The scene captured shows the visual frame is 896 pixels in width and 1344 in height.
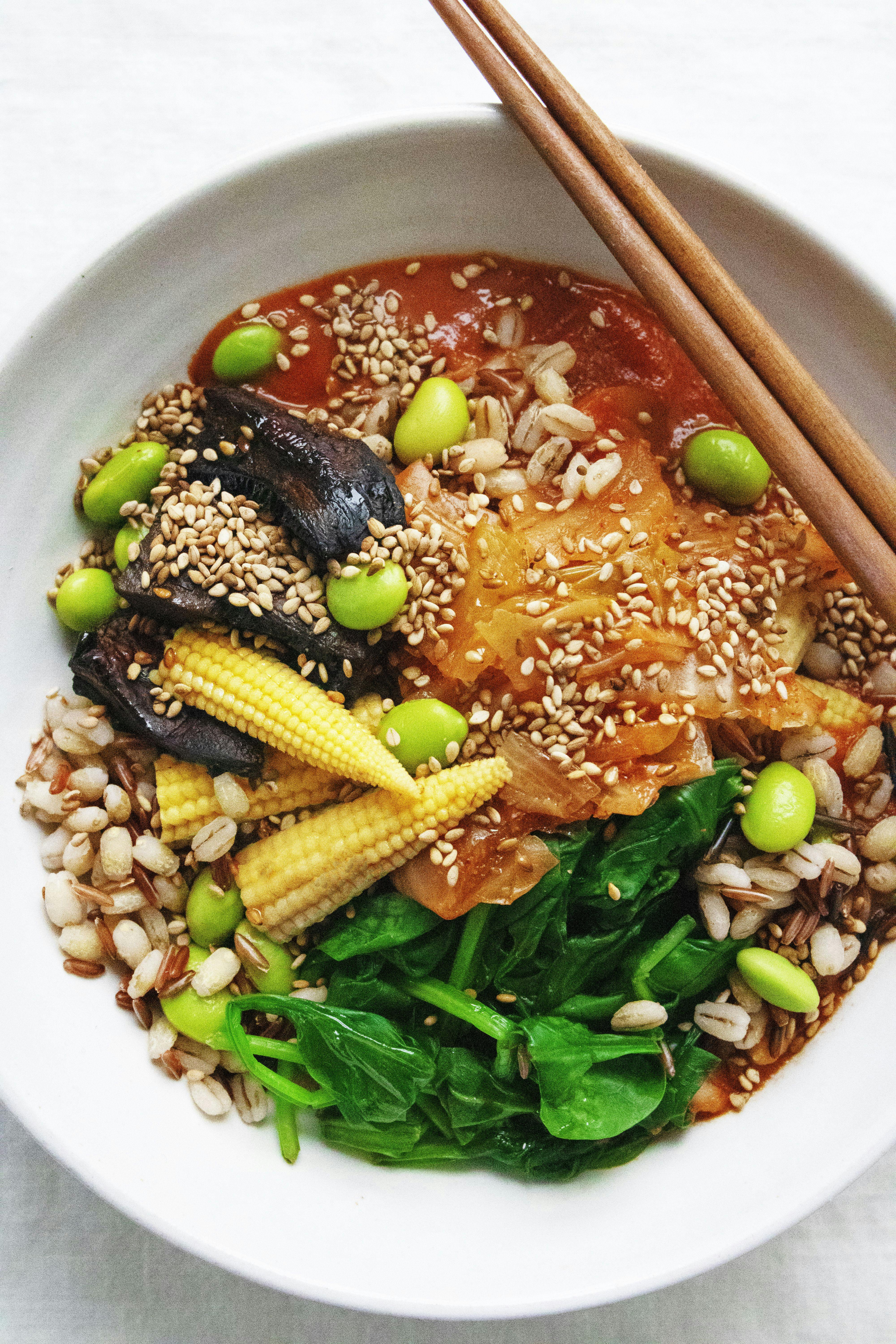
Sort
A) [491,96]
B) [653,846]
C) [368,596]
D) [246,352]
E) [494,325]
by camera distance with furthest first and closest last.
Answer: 1. [491,96]
2. [494,325]
3. [246,352]
4. [653,846]
5. [368,596]

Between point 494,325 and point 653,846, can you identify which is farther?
point 494,325

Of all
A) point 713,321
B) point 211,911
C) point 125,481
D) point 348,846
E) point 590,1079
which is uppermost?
point 713,321

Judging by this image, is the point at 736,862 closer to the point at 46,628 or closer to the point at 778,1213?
the point at 778,1213

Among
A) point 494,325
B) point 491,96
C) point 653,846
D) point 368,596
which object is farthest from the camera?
point 491,96

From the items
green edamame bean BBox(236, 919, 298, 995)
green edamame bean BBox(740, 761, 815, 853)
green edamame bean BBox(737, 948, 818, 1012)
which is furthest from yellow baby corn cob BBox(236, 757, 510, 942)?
green edamame bean BBox(737, 948, 818, 1012)

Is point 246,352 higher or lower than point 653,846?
higher

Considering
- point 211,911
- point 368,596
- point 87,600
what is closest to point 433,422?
point 368,596

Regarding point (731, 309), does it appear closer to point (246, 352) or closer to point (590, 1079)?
point (246, 352)
